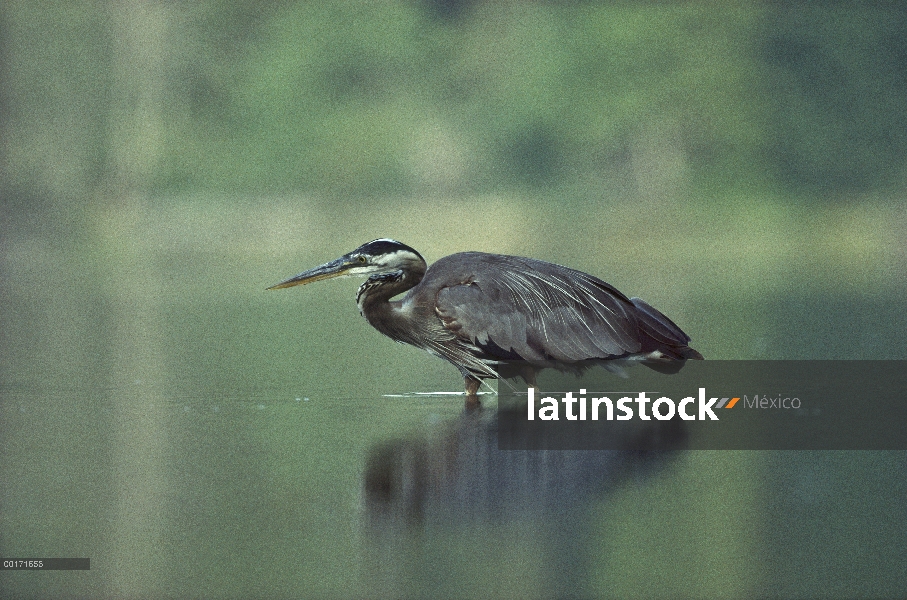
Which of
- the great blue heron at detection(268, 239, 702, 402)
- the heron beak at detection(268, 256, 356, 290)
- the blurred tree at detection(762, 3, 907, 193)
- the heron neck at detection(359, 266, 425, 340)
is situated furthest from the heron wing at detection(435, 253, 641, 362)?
the blurred tree at detection(762, 3, 907, 193)

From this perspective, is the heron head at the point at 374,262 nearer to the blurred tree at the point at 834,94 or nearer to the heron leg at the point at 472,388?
the heron leg at the point at 472,388

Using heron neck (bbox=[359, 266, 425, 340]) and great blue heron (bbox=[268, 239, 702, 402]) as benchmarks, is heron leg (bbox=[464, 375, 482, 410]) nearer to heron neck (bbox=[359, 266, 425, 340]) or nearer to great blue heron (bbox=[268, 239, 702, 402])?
great blue heron (bbox=[268, 239, 702, 402])

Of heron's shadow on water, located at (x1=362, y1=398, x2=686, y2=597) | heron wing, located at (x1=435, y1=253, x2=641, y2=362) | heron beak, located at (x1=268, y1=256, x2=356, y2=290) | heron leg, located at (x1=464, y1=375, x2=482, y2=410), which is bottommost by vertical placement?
heron's shadow on water, located at (x1=362, y1=398, x2=686, y2=597)

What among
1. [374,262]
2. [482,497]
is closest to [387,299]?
[374,262]

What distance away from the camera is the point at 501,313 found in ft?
18.9

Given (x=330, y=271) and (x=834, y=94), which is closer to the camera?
(x=330, y=271)

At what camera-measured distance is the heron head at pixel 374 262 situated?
5902 millimetres

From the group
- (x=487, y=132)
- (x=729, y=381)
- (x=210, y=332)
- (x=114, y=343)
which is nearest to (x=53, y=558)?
(x=729, y=381)

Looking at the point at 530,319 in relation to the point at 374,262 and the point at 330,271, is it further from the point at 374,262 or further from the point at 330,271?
the point at 330,271

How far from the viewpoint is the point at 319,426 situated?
17.7 ft

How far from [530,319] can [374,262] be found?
0.68 m

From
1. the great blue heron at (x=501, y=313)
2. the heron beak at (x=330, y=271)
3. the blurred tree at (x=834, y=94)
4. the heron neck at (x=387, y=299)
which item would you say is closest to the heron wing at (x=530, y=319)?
the great blue heron at (x=501, y=313)

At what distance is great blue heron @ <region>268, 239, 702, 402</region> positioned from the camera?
577cm

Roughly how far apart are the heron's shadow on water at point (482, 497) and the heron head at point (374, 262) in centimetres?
79
